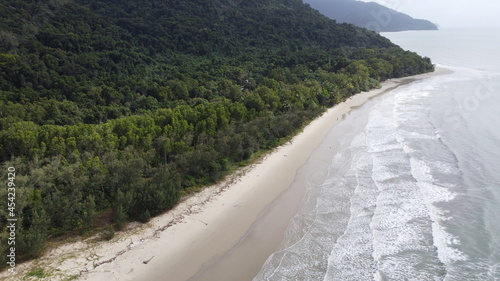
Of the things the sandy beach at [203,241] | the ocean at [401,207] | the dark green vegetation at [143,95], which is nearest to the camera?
the sandy beach at [203,241]

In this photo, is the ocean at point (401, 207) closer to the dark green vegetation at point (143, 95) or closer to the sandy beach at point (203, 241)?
the sandy beach at point (203, 241)

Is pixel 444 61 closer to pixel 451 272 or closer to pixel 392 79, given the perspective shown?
pixel 392 79

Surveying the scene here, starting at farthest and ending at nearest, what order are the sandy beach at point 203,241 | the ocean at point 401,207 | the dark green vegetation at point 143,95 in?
the dark green vegetation at point 143,95
the ocean at point 401,207
the sandy beach at point 203,241

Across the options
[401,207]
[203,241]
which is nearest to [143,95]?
[203,241]

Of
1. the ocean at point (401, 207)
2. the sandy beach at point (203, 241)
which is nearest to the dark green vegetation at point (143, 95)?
the sandy beach at point (203, 241)

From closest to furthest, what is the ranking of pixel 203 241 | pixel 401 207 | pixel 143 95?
pixel 203 241 < pixel 401 207 < pixel 143 95

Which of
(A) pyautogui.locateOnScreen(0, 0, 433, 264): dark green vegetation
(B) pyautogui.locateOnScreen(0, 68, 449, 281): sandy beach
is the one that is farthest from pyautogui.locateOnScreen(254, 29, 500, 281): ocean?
(A) pyautogui.locateOnScreen(0, 0, 433, 264): dark green vegetation

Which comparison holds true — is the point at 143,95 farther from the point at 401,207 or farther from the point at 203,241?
the point at 401,207

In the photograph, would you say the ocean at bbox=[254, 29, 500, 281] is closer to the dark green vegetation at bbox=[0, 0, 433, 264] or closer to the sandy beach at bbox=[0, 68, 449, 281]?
the sandy beach at bbox=[0, 68, 449, 281]
